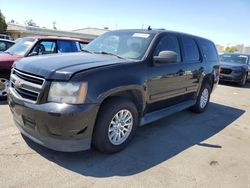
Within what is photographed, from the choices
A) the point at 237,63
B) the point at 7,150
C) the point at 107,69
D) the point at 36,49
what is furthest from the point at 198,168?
the point at 237,63

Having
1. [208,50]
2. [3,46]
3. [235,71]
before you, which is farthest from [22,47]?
[235,71]

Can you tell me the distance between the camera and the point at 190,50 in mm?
5672

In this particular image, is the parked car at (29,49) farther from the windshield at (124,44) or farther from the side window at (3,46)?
the windshield at (124,44)

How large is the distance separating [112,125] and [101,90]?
0.65m

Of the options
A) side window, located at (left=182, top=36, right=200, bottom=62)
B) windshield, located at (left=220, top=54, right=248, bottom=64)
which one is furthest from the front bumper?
windshield, located at (left=220, top=54, right=248, bottom=64)

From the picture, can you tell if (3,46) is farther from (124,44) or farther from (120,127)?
(120,127)

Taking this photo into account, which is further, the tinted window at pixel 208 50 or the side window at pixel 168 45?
the tinted window at pixel 208 50

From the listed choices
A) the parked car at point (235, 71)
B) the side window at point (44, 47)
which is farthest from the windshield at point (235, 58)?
the side window at point (44, 47)

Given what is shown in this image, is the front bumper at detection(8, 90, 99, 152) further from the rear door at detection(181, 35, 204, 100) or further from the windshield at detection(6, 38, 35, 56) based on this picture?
the windshield at detection(6, 38, 35, 56)

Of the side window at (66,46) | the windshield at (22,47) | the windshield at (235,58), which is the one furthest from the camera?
the windshield at (235,58)

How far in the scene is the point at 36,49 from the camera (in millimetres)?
6883

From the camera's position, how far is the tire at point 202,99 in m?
6.44

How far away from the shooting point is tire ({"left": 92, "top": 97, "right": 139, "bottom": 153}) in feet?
11.6

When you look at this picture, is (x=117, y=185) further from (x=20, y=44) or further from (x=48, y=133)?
(x=20, y=44)
